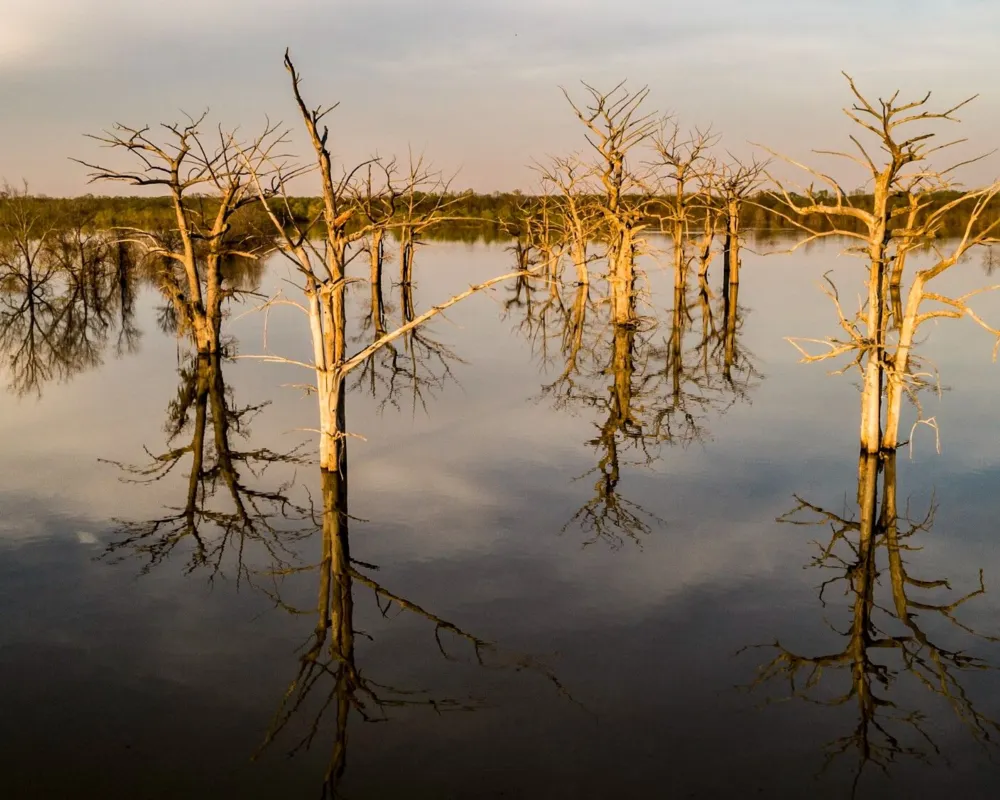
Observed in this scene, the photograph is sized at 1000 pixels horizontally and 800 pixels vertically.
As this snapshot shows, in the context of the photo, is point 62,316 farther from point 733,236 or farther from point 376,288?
point 733,236

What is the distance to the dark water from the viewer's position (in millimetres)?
7219

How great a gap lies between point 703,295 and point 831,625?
3150cm

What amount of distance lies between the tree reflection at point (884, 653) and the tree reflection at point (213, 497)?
6.36 m

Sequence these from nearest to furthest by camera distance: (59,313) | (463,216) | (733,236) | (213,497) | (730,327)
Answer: (213,497), (730,327), (59,313), (733,236), (463,216)

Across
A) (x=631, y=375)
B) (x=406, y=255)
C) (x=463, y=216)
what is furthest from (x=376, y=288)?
(x=463, y=216)

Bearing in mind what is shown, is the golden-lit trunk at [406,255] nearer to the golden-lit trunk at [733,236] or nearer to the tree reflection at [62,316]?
the tree reflection at [62,316]

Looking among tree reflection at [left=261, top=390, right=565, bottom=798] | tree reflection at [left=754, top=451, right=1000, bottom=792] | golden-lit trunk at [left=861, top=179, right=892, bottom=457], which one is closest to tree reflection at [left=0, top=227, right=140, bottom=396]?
tree reflection at [left=261, top=390, right=565, bottom=798]

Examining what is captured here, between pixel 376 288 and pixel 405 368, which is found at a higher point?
pixel 376 288

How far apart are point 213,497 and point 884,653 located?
950 cm

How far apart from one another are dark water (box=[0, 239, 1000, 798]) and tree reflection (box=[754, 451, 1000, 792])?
0.04 metres

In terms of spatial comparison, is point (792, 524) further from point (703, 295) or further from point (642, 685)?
point (703, 295)

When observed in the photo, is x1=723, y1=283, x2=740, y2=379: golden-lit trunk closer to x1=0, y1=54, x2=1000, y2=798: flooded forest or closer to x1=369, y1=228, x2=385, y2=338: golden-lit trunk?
x1=0, y1=54, x2=1000, y2=798: flooded forest

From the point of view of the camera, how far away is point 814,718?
7840mm

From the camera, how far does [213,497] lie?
14.2m
